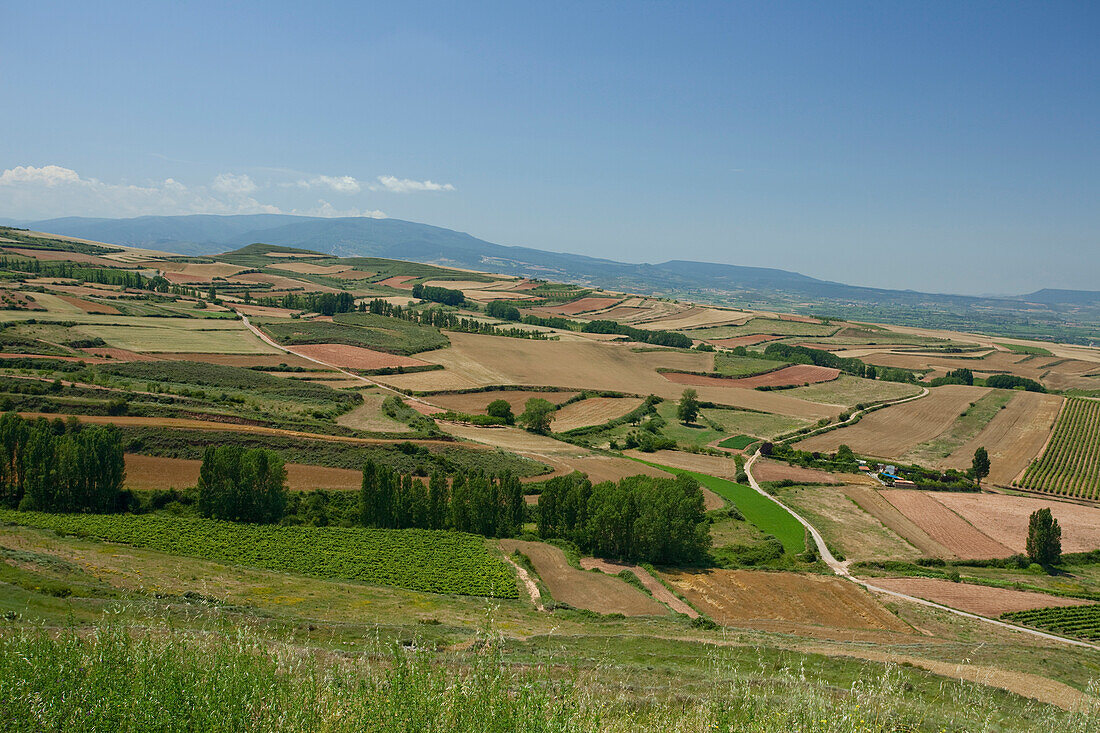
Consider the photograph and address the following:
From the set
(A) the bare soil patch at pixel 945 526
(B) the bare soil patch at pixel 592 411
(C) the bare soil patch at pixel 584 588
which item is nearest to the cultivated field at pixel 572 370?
(B) the bare soil patch at pixel 592 411

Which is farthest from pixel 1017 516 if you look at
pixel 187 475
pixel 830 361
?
pixel 830 361

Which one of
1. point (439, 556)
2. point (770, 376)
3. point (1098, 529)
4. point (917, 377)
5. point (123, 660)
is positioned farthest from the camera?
point (917, 377)

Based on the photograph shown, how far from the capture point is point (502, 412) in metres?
82.8

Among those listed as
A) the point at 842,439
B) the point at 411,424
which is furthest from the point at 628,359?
the point at 411,424

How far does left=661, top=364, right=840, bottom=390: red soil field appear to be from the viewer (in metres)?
118

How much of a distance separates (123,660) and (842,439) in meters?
90.0

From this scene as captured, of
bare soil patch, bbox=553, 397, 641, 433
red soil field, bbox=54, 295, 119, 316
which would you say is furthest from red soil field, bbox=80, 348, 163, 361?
bare soil patch, bbox=553, 397, 641, 433

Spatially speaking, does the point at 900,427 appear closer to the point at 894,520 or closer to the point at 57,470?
the point at 894,520

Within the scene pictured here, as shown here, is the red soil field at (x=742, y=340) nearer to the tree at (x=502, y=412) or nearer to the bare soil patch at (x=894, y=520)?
the tree at (x=502, y=412)

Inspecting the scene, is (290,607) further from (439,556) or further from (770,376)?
(770,376)

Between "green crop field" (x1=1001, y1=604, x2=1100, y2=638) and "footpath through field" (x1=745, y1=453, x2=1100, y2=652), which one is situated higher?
"green crop field" (x1=1001, y1=604, x2=1100, y2=638)

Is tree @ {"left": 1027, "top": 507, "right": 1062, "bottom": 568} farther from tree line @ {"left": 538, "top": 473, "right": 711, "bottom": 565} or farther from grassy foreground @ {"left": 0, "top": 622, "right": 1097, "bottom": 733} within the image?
grassy foreground @ {"left": 0, "top": 622, "right": 1097, "bottom": 733}

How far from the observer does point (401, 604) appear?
1304 inches

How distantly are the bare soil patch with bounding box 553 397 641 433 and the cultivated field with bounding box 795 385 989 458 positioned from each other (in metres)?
25.5
